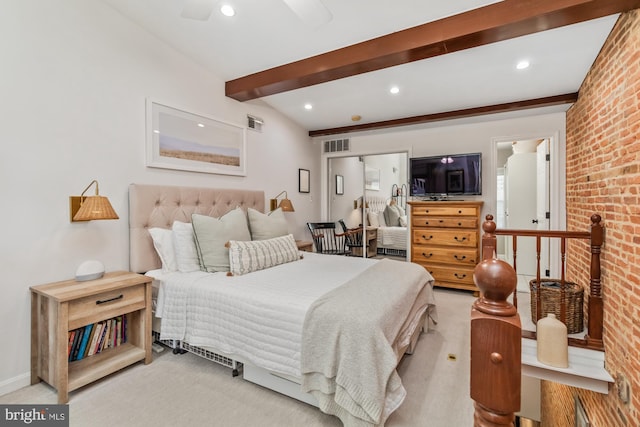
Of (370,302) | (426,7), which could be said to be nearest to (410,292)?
(370,302)

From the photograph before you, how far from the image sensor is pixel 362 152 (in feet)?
16.3

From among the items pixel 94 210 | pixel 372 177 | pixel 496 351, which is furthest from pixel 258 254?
pixel 372 177

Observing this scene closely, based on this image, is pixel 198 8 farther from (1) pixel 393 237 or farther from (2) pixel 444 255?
(1) pixel 393 237

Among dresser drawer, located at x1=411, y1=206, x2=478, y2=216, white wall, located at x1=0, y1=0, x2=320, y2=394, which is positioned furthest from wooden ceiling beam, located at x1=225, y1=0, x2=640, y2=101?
dresser drawer, located at x1=411, y1=206, x2=478, y2=216

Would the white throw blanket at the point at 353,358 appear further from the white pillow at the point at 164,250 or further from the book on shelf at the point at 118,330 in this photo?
the book on shelf at the point at 118,330

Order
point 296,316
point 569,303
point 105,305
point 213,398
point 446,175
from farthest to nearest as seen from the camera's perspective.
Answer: point 446,175 < point 569,303 < point 105,305 < point 213,398 < point 296,316

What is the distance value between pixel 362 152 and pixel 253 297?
11.8 feet

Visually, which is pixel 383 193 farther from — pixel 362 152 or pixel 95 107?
pixel 95 107

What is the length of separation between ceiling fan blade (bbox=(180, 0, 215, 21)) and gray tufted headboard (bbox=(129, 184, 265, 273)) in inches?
56.3

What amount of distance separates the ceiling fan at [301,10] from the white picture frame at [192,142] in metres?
1.14

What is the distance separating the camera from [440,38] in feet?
7.43

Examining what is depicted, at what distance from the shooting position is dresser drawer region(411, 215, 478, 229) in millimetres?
3902

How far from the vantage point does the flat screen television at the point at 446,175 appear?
13.4 feet

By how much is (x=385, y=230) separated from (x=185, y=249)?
11.4ft
